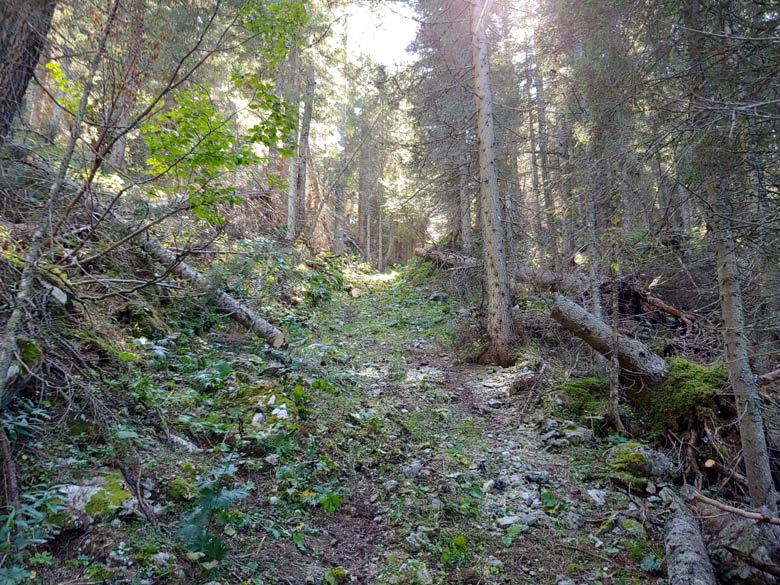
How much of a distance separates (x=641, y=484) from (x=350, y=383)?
12.1 ft

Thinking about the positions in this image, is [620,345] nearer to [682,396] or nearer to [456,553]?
[682,396]

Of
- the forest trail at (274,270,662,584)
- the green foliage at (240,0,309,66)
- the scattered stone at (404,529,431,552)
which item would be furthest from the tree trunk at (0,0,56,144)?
the scattered stone at (404,529,431,552)

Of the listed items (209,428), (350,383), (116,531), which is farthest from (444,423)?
(116,531)

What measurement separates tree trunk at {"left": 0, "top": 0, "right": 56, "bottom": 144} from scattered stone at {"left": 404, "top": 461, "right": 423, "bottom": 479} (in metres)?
4.75

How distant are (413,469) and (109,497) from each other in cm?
268

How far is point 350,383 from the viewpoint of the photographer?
6.18m

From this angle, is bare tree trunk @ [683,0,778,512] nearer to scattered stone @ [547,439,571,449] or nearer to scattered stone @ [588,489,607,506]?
scattered stone @ [588,489,607,506]

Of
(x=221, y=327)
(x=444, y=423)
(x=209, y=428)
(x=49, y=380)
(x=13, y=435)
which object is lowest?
(x=444, y=423)

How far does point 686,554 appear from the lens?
124 inches

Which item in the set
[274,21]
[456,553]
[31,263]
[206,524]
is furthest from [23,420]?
[274,21]

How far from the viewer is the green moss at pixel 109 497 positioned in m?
2.64

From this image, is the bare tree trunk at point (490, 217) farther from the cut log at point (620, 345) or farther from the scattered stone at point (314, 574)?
the scattered stone at point (314, 574)

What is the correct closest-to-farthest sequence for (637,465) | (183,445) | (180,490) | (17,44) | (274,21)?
(180,490)
(17,44)
(183,445)
(274,21)
(637,465)

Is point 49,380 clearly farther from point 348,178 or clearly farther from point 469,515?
point 348,178
